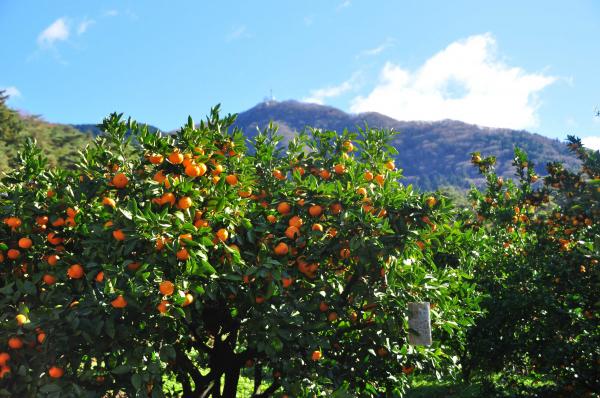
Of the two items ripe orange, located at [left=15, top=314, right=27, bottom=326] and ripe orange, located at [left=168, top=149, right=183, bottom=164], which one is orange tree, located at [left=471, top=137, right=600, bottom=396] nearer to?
ripe orange, located at [left=168, top=149, right=183, bottom=164]

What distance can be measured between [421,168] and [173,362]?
177899 millimetres

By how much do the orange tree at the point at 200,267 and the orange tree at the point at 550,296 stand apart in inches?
83.5

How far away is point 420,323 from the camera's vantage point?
11.7 ft

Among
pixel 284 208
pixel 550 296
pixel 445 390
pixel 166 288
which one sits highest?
pixel 284 208

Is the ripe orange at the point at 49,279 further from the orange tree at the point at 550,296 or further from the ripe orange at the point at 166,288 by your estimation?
the orange tree at the point at 550,296

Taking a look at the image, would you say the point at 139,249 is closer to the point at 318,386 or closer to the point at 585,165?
the point at 318,386

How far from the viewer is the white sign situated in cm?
356

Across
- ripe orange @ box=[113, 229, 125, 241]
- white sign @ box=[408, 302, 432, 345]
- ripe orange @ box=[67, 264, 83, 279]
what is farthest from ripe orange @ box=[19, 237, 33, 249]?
white sign @ box=[408, 302, 432, 345]

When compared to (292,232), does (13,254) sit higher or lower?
lower

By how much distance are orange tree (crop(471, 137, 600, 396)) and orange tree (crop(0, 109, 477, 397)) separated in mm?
2121

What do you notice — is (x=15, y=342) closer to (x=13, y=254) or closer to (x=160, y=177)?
(x=13, y=254)

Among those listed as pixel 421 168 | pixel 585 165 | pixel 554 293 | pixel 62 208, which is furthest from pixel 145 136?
pixel 421 168

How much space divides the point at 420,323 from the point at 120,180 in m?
2.57

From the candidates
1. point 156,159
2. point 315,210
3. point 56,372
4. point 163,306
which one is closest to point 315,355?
point 315,210
